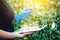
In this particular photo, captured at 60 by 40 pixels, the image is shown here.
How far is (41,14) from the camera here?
71.7 inches

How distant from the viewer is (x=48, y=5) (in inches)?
71.9

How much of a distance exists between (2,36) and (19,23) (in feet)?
0.74

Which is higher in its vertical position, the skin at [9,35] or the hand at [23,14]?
the hand at [23,14]

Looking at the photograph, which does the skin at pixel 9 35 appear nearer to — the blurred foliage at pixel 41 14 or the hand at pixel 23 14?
the blurred foliage at pixel 41 14

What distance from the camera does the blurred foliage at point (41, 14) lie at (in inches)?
71.4

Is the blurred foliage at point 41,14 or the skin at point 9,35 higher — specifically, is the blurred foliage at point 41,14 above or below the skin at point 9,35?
above

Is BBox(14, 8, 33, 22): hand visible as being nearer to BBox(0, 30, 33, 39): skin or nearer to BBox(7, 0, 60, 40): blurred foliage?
BBox(7, 0, 60, 40): blurred foliage

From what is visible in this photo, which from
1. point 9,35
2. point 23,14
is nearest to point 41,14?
point 23,14

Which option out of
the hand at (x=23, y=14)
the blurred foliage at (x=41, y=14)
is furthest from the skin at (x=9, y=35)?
the hand at (x=23, y=14)

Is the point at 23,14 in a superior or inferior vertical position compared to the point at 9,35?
superior

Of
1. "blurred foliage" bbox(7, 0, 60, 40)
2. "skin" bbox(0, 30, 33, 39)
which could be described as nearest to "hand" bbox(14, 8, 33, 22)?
"blurred foliage" bbox(7, 0, 60, 40)

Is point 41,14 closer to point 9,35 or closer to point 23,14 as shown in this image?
point 23,14

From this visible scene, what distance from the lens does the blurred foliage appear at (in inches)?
71.4

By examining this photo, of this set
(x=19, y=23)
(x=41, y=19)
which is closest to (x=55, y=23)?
(x=41, y=19)
